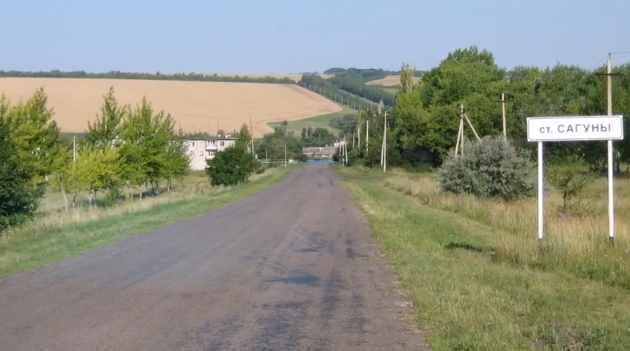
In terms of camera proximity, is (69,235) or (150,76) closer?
(69,235)

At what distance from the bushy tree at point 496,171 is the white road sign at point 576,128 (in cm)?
1871

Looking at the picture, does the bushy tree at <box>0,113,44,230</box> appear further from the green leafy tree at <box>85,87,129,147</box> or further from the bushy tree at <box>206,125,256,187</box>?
the bushy tree at <box>206,125,256,187</box>

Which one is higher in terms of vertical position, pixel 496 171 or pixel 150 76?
pixel 150 76

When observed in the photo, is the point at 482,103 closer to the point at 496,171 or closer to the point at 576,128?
the point at 496,171

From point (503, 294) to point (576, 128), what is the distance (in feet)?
18.7

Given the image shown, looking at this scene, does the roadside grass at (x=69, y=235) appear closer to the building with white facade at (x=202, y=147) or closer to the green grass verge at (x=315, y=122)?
the building with white facade at (x=202, y=147)

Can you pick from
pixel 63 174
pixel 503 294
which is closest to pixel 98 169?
pixel 63 174

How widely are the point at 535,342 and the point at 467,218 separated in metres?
19.1

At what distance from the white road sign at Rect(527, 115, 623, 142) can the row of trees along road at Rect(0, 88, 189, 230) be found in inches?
818

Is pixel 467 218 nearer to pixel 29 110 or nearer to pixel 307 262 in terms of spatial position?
pixel 307 262

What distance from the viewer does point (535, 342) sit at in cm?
862

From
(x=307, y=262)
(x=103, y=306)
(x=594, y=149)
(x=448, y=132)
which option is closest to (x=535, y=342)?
(x=103, y=306)

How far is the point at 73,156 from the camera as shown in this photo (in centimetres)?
4378

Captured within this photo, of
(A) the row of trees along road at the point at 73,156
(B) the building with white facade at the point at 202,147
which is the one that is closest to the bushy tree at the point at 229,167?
(A) the row of trees along road at the point at 73,156
